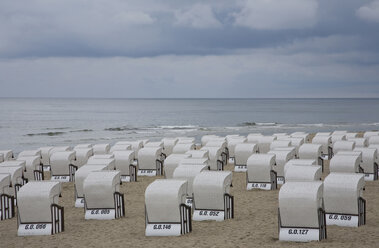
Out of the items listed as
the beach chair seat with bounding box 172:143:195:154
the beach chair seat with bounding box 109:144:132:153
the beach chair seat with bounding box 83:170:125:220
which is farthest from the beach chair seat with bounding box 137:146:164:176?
the beach chair seat with bounding box 83:170:125:220

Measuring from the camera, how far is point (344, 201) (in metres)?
12.9

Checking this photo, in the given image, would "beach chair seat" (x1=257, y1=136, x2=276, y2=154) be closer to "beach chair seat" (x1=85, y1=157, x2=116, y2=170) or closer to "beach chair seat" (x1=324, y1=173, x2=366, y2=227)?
"beach chair seat" (x1=85, y1=157, x2=116, y2=170)

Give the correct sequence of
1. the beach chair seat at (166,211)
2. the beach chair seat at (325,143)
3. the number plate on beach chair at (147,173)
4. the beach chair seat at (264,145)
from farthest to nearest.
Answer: the beach chair seat at (325,143) < the beach chair seat at (264,145) < the number plate on beach chair at (147,173) < the beach chair seat at (166,211)

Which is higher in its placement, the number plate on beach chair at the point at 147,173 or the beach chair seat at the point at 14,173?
the beach chair seat at the point at 14,173

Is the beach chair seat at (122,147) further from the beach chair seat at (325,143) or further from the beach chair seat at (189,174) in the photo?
the beach chair seat at (189,174)

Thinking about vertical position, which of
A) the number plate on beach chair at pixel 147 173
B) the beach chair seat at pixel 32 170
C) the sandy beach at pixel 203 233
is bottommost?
the number plate on beach chair at pixel 147 173

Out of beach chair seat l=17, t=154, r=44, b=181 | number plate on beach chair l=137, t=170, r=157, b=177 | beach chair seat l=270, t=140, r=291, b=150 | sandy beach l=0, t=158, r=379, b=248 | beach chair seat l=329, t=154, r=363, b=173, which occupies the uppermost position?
beach chair seat l=270, t=140, r=291, b=150

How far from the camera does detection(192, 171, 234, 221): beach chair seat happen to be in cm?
1415

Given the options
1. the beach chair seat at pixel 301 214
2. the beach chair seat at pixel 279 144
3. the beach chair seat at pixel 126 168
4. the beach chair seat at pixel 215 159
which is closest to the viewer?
the beach chair seat at pixel 301 214

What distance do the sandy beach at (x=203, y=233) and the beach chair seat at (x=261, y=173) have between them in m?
2.48

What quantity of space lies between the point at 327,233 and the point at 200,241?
117 inches

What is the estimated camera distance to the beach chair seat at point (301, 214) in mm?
11547

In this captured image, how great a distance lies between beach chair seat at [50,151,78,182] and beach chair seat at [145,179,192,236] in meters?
11.1

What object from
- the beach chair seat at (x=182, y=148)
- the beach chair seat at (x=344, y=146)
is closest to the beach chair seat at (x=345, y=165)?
the beach chair seat at (x=344, y=146)
